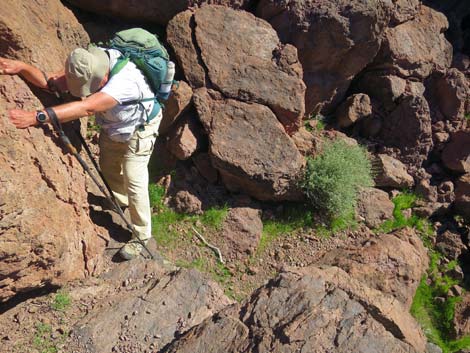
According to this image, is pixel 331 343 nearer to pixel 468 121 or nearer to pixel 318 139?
pixel 318 139

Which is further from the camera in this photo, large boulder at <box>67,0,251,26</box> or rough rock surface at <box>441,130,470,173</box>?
rough rock surface at <box>441,130,470,173</box>

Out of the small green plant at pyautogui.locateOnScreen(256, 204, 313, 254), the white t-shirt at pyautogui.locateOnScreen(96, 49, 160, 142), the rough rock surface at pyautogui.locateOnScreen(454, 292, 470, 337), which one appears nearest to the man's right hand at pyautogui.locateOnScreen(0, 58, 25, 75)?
the white t-shirt at pyautogui.locateOnScreen(96, 49, 160, 142)

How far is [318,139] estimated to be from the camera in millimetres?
7457

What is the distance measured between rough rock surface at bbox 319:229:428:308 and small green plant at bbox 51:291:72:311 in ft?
9.67

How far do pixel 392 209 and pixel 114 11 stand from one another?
5.37 meters

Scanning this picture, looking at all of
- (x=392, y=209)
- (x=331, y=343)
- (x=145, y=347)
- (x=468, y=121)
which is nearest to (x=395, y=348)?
(x=331, y=343)

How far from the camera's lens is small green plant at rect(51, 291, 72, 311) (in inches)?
160

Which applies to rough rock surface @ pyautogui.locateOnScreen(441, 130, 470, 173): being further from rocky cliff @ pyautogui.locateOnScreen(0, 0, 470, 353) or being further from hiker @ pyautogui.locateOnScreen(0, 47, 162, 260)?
hiker @ pyautogui.locateOnScreen(0, 47, 162, 260)

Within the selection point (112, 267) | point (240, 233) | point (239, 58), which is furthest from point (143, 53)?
point (240, 233)

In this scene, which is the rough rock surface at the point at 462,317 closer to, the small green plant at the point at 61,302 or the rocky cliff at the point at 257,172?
the rocky cliff at the point at 257,172

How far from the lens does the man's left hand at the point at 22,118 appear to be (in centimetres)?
353

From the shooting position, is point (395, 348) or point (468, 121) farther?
point (468, 121)

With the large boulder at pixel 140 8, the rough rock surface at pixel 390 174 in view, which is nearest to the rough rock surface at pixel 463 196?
the rough rock surface at pixel 390 174

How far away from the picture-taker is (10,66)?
3717 mm
